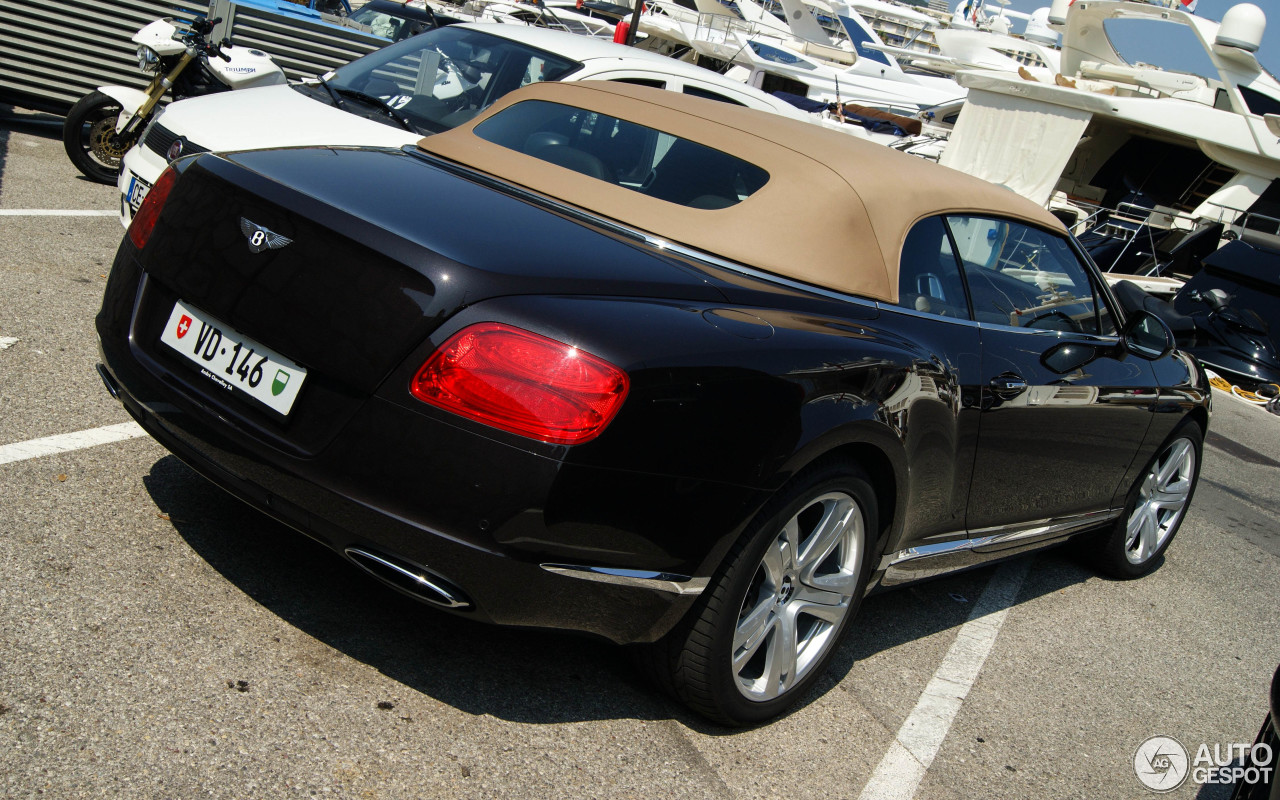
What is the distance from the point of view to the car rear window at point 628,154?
3490mm

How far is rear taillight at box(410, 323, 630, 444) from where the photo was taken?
7.72 ft

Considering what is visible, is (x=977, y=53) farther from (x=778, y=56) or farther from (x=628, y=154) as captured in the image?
(x=628, y=154)

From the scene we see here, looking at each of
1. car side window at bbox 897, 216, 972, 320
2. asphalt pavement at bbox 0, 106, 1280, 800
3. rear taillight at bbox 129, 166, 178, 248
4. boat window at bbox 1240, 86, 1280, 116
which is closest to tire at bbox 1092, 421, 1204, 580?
asphalt pavement at bbox 0, 106, 1280, 800

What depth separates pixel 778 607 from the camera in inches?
117

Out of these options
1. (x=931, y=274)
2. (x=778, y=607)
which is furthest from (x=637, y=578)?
(x=931, y=274)

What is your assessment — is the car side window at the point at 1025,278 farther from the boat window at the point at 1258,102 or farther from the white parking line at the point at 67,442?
the boat window at the point at 1258,102

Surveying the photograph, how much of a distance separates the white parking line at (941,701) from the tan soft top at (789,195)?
4.11 feet

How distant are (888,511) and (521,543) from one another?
4.19ft

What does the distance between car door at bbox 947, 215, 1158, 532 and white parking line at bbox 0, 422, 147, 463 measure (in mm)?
2700

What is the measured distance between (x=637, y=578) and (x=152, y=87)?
7.04 metres

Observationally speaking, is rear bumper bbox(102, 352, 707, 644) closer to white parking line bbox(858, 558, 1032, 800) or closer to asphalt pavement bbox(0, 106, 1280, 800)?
asphalt pavement bbox(0, 106, 1280, 800)

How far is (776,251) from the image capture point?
3234 millimetres

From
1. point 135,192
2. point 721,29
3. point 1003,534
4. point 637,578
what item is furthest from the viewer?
point 721,29

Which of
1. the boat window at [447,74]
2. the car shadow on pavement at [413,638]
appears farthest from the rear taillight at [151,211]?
the boat window at [447,74]
